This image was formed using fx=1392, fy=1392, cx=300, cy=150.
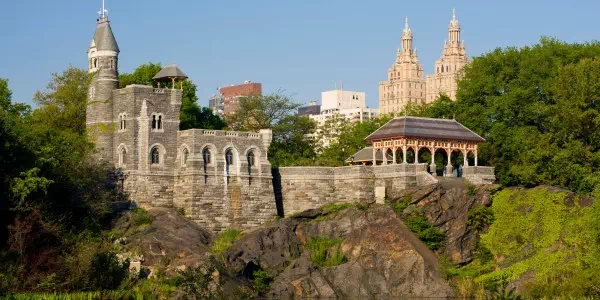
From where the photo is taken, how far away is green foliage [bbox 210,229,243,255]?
7594 centimetres

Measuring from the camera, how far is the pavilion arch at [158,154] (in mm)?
80750

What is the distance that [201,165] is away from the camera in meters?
80.3

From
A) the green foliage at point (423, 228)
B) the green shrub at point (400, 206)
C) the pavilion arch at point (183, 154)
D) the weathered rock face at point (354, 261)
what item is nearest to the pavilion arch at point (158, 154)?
the pavilion arch at point (183, 154)

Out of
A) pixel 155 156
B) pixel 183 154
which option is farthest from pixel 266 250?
pixel 155 156

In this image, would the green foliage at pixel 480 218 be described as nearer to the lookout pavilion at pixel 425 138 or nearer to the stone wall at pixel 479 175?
the stone wall at pixel 479 175

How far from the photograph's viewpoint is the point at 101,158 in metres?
80.6

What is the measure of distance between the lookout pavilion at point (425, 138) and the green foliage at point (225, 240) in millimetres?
10738

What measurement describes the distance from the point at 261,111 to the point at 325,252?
983 inches

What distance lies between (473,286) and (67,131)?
26513mm

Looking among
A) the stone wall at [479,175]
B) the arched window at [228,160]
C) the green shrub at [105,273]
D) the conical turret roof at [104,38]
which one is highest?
the conical turret roof at [104,38]

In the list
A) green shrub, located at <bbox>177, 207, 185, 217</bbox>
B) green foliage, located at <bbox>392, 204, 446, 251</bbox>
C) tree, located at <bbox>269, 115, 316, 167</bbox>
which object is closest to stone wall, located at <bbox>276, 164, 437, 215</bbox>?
green foliage, located at <bbox>392, 204, 446, 251</bbox>

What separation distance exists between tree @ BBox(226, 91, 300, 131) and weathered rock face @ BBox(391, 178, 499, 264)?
69.0ft

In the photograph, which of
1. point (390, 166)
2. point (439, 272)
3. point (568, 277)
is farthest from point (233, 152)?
point (568, 277)

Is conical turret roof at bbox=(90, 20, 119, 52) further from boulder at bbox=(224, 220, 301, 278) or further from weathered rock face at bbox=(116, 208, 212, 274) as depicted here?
boulder at bbox=(224, 220, 301, 278)
